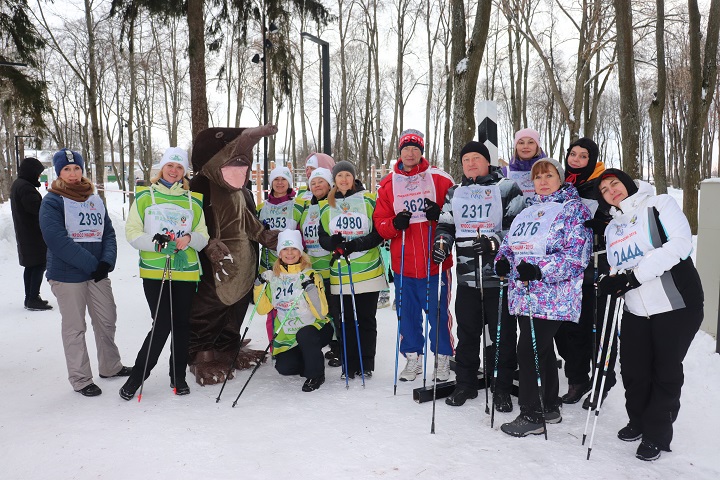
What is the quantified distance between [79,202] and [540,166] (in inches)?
141

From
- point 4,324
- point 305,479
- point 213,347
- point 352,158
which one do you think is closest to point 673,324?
point 305,479

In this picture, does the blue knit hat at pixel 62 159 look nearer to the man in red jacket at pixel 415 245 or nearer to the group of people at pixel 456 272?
the group of people at pixel 456 272

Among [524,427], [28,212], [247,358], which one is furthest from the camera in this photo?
[28,212]

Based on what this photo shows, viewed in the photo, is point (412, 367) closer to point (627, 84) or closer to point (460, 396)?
point (460, 396)

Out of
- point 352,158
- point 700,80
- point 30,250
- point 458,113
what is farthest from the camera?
point 352,158

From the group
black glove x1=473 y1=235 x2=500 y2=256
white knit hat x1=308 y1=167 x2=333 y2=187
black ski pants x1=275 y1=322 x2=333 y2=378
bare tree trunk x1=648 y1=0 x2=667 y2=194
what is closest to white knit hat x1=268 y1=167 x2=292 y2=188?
white knit hat x1=308 y1=167 x2=333 y2=187

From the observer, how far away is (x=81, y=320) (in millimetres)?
4156

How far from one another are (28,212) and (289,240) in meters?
4.43

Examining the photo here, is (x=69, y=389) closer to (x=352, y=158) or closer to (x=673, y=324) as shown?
(x=673, y=324)

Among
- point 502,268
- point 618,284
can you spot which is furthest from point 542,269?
point 618,284

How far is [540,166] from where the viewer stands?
335cm

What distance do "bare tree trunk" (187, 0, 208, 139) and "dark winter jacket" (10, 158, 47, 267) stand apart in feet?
8.09

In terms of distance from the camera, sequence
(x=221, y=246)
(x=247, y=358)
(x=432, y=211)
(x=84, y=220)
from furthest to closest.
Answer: (x=247, y=358) → (x=221, y=246) → (x=84, y=220) → (x=432, y=211)

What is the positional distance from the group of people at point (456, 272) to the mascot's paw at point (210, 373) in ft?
0.74
